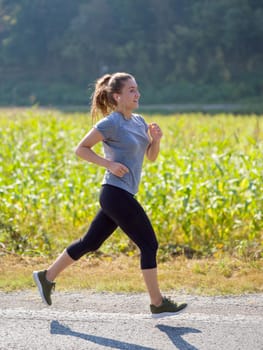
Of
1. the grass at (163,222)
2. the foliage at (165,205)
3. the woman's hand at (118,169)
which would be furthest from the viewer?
the foliage at (165,205)

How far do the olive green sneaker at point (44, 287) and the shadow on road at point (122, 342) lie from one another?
288 mm

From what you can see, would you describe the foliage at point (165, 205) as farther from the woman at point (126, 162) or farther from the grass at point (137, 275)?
the woman at point (126, 162)

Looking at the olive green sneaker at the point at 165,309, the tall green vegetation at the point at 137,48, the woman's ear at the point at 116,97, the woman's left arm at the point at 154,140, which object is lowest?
the olive green sneaker at the point at 165,309

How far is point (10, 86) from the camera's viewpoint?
4959 cm

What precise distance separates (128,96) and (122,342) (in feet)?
4.42

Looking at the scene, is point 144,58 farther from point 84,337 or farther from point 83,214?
point 84,337

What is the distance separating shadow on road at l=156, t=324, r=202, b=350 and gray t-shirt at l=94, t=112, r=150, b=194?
769mm

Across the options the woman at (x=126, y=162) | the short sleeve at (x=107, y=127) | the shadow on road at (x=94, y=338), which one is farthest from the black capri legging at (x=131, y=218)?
the shadow on road at (x=94, y=338)

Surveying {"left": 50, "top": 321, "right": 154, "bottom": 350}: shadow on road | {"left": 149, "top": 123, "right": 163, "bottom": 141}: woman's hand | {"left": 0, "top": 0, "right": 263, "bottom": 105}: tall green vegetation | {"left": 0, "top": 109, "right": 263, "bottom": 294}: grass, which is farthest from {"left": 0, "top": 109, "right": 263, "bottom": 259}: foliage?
{"left": 0, "top": 0, "right": 263, "bottom": 105}: tall green vegetation

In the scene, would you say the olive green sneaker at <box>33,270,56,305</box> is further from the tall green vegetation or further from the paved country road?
the tall green vegetation

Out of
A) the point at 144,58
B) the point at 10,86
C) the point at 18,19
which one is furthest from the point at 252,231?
the point at 18,19

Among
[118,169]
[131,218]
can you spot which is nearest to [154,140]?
[118,169]

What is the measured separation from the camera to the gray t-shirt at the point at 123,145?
13.2ft

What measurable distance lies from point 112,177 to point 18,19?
164 feet
